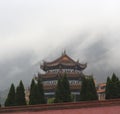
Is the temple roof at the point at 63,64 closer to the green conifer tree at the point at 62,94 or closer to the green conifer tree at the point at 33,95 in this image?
the green conifer tree at the point at 33,95

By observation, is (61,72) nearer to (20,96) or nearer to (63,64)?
(63,64)

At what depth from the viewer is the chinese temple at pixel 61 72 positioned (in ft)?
164

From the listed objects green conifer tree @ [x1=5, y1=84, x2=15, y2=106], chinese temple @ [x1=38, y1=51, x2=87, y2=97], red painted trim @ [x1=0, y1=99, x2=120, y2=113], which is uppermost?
chinese temple @ [x1=38, y1=51, x2=87, y2=97]

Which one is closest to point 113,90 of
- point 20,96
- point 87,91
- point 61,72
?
point 87,91

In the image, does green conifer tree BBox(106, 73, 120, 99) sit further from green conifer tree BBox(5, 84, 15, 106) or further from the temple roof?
the temple roof

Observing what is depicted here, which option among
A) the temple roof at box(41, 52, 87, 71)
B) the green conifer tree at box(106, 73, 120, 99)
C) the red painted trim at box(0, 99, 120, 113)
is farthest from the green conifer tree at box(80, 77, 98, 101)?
the temple roof at box(41, 52, 87, 71)

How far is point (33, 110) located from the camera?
1727 cm

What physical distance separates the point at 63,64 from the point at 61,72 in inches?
93.2

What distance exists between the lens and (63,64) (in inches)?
2178

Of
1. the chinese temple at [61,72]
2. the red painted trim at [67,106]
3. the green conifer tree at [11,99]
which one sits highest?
the chinese temple at [61,72]

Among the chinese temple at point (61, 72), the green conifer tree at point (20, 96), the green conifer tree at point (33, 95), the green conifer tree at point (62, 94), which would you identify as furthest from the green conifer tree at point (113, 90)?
the chinese temple at point (61, 72)

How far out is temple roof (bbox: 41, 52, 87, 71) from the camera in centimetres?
5528

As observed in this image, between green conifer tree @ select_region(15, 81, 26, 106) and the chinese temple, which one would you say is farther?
the chinese temple

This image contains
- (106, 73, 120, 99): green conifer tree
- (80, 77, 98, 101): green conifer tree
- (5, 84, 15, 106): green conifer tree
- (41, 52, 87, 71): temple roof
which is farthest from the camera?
(41, 52, 87, 71): temple roof
